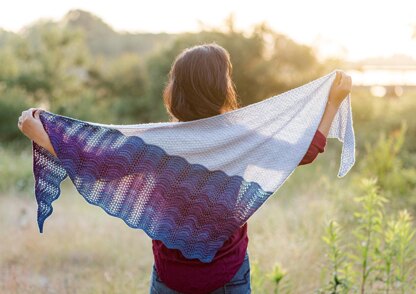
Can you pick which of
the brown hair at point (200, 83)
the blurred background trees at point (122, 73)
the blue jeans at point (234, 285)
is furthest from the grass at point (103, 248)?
the blurred background trees at point (122, 73)

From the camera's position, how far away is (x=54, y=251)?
16.2ft

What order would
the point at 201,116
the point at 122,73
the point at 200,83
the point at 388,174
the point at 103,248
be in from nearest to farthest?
the point at 200,83
the point at 201,116
the point at 103,248
the point at 388,174
the point at 122,73

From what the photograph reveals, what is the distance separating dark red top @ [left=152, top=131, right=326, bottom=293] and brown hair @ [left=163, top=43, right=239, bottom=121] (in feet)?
1.43

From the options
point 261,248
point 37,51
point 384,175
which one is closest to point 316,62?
point 37,51

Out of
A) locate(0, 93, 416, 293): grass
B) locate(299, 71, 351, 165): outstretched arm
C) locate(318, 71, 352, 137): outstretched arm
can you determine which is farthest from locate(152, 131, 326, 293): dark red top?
locate(0, 93, 416, 293): grass

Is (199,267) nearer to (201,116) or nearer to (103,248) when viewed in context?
(201,116)

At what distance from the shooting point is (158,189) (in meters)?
2.14

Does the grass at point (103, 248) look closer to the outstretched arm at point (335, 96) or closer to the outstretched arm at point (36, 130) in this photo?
the outstretched arm at point (335, 96)

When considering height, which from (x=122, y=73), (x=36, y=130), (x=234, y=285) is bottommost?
(x=234, y=285)

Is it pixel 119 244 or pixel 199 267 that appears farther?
pixel 119 244

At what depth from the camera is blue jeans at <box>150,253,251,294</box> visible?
206 centimetres

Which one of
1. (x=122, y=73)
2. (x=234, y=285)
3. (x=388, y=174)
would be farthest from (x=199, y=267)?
(x=122, y=73)

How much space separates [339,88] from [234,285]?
0.78 m

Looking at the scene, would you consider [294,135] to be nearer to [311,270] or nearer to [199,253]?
[199,253]
